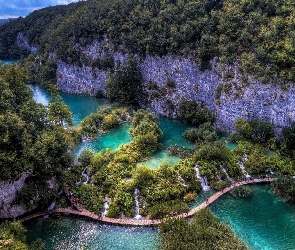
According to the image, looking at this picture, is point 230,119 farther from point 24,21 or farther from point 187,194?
point 24,21

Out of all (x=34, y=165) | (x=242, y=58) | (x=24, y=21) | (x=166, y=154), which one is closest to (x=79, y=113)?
(x=166, y=154)

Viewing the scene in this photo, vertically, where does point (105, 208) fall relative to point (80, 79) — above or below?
below

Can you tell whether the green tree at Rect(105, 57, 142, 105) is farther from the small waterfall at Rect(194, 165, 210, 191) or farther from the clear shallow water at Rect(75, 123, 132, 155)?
the small waterfall at Rect(194, 165, 210, 191)

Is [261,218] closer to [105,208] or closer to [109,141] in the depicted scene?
[105,208]

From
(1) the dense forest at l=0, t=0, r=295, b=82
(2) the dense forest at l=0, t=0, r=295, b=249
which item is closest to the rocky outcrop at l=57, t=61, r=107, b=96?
(1) the dense forest at l=0, t=0, r=295, b=82

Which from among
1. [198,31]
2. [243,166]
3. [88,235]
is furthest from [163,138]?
[88,235]

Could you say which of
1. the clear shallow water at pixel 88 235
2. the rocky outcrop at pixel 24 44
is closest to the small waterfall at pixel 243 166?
the clear shallow water at pixel 88 235
